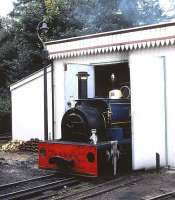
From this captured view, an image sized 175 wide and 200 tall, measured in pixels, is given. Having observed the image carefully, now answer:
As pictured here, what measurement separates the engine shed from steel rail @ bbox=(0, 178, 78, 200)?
1.74 meters

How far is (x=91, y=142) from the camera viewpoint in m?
9.71

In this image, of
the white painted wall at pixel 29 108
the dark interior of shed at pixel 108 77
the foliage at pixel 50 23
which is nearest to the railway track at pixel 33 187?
the white painted wall at pixel 29 108

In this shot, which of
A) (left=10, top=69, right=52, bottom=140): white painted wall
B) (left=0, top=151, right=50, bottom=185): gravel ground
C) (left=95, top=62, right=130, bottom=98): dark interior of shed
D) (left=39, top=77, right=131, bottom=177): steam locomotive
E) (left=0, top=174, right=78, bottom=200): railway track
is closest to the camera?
(left=0, top=174, right=78, bottom=200): railway track

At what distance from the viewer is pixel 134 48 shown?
458 inches

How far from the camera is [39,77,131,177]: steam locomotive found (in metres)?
9.58

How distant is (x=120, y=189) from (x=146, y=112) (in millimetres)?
2250

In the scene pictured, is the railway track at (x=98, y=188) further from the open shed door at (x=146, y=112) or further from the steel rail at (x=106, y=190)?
the open shed door at (x=146, y=112)

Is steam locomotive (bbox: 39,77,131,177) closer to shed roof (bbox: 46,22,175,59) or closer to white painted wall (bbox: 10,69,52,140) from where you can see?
shed roof (bbox: 46,22,175,59)

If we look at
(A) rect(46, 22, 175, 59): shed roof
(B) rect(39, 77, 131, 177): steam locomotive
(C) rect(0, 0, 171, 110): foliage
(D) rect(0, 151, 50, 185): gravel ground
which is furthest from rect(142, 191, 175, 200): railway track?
(C) rect(0, 0, 171, 110): foliage

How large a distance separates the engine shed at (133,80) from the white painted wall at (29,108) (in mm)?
34

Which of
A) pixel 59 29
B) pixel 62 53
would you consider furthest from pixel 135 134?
pixel 59 29

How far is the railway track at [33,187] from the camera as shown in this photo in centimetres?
833

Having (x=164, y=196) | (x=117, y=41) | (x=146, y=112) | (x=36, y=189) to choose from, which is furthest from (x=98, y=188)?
(x=117, y=41)

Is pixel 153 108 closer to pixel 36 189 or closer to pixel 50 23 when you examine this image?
pixel 36 189
